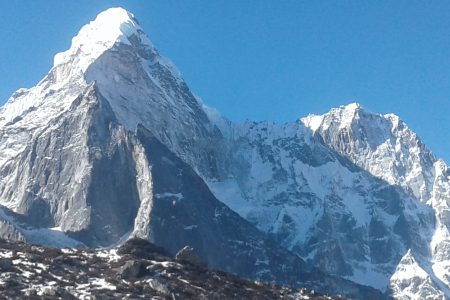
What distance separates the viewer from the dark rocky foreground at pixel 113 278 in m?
105

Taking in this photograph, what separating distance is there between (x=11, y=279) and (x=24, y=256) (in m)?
10.8

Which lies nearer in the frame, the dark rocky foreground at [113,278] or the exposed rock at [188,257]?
the dark rocky foreground at [113,278]

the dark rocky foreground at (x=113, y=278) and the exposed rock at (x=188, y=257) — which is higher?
the exposed rock at (x=188, y=257)

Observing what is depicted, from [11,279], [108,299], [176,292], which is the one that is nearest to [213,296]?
[176,292]

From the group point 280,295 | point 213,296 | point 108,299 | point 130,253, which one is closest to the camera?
point 108,299

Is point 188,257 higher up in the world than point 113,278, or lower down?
higher up

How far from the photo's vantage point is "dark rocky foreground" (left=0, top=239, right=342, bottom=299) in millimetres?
104562

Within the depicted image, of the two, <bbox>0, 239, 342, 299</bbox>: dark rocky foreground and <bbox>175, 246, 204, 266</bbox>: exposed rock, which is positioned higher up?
<bbox>175, 246, 204, 266</bbox>: exposed rock

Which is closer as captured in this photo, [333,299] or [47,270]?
[47,270]

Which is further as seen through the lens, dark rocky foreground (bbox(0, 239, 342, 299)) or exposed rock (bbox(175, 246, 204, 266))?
exposed rock (bbox(175, 246, 204, 266))

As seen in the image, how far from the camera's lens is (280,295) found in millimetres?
118375

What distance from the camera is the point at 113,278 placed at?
11131cm

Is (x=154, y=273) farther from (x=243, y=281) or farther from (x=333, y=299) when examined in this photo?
(x=333, y=299)

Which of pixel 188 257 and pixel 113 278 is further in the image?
pixel 188 257
